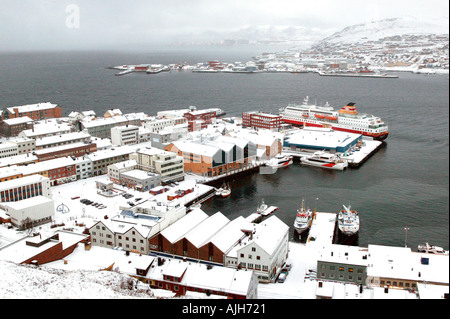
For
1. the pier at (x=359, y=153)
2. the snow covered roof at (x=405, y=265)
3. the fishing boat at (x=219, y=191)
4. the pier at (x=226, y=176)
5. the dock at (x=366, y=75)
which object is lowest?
the fishing boat at (x=219, y=191)

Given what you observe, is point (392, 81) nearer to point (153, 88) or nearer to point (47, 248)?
point (153, 88)

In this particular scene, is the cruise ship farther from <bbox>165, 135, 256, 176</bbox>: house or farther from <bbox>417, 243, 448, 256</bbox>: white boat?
<bbox>417, 243, 448, 256</bbox>: white boat

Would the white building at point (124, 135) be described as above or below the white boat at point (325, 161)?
above

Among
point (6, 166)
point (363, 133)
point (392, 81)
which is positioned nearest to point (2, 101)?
point (6, 166)

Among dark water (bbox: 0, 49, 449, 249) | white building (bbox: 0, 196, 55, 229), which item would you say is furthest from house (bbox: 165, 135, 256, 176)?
white building (bbox: 0, 196, 55, 229)

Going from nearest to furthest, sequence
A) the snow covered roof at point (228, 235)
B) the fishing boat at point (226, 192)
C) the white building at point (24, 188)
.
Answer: the snow covered roof at point (228, 235) → the white building at point (24, 188) → the fishing boat at point (226, 192)

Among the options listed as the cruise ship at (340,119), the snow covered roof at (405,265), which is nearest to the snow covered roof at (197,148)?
the snow covered roof at (405,265)

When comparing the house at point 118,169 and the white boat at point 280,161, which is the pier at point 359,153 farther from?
the house at point 118,169
